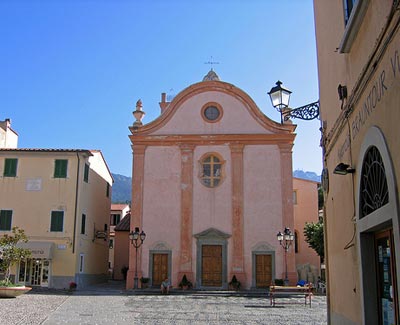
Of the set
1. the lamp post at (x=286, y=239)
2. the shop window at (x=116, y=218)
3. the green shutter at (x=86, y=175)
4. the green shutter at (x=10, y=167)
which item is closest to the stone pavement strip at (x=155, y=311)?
the lamp post at (x=286, y=239)

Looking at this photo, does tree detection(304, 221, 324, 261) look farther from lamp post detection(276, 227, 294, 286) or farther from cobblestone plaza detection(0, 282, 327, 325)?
cobblestone plaza detection(0, 282, 327, 325)

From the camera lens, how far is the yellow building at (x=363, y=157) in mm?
5277

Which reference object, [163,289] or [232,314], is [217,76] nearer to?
[163,289]

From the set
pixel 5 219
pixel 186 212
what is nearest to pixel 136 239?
pixel 186 212

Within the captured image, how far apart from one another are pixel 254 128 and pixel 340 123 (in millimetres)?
21182

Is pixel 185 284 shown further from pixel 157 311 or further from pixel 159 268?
pixel 157 311

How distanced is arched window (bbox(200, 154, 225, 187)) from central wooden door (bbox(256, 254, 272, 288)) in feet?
16.6

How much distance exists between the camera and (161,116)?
29.7m

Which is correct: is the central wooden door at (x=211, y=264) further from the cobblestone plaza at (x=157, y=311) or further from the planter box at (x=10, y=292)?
the planter box at (x=10, y=292)

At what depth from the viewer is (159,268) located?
2812 cm

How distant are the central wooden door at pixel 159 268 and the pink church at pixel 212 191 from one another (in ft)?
0.19

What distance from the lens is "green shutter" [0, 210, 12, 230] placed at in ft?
94.7

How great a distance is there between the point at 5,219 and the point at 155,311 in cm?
1552

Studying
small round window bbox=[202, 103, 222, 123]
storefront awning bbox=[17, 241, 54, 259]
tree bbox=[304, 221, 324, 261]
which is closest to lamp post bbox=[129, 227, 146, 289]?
storefront awning bbox=[17, 241, 54, 259]
